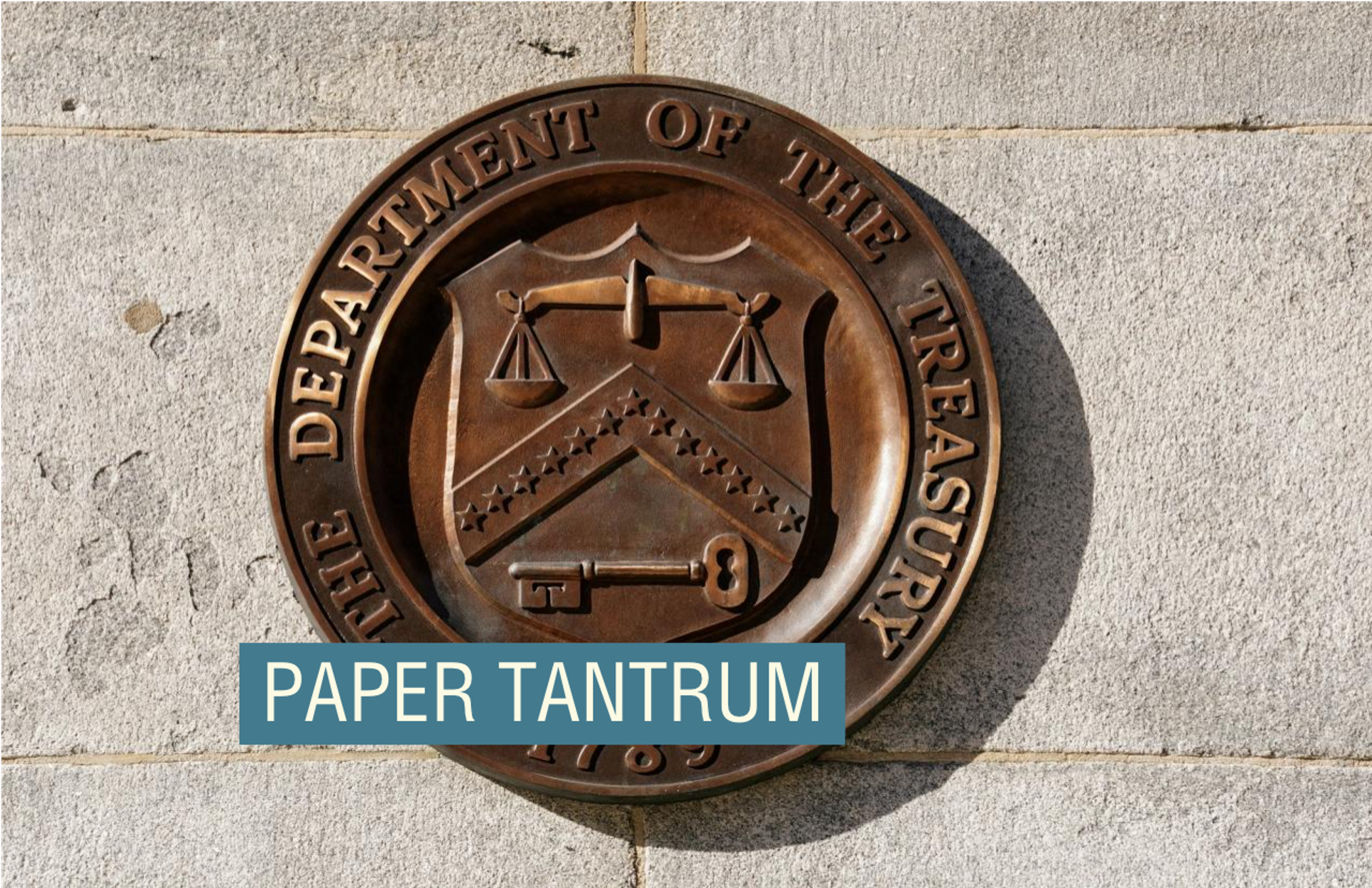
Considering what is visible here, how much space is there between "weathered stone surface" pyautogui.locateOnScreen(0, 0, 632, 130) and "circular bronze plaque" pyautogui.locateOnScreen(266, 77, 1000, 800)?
0.20m

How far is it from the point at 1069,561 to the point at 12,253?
9.12ft

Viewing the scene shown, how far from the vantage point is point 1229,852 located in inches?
114

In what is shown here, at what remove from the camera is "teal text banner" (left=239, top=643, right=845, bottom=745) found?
9.29ft

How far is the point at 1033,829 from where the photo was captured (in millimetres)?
2912

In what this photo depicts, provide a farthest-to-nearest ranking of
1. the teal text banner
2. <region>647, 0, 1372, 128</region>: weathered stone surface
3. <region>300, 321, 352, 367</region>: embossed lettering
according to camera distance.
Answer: <region>647, 0, 1372, 128</region>: weathered stone surface, <region>300, 321, 352, 367</region>: embossed lettering, the teal text banner

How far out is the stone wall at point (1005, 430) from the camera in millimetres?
2924

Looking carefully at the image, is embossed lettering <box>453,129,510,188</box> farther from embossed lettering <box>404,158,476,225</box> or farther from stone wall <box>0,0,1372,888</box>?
stone wall <box>0,0,1372,888</box>

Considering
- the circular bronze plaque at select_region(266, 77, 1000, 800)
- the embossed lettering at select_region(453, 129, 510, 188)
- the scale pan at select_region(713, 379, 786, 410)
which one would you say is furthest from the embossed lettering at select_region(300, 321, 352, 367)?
the scale pan at select_region(713, 379, 786, 410)

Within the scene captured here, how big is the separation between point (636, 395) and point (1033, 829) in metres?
1.42

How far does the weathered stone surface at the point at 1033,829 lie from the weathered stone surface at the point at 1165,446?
9 centimetres

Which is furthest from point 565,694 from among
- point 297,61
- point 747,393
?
point 297,61

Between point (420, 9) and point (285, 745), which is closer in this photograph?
point (285, 745)

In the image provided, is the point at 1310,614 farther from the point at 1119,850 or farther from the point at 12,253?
the point at 12,253

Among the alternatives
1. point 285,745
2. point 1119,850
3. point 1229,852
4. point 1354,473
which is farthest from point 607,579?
point 1354,473
